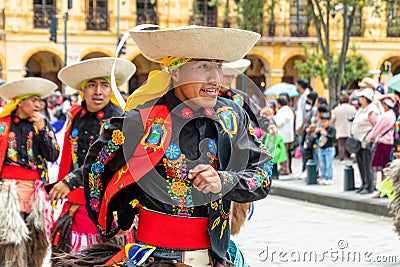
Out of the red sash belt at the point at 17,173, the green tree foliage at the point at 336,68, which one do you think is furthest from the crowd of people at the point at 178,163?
the green tree foliage at the point at 336,68

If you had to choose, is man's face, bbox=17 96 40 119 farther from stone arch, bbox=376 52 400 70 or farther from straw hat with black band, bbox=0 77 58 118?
stone arch, bbox=376 52 400 70

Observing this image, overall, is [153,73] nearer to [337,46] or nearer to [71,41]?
[71,41]

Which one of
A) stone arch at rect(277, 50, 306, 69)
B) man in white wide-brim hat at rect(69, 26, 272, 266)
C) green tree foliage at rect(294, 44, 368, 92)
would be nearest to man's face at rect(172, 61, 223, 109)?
man in white wide-brim hat at rect(69, 26, 272, 266)

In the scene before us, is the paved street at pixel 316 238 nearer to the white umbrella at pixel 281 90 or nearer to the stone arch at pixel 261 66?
the white umbrella at pixel 281 90

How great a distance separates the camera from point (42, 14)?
133ft

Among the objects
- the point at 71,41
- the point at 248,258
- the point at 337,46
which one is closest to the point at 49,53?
the point at 71,41

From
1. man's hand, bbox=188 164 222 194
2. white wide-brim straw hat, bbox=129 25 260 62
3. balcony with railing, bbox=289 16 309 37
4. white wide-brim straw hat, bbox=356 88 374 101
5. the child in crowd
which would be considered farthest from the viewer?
balcony with railing, bbox=289 16 309 37

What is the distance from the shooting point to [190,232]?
167 inches

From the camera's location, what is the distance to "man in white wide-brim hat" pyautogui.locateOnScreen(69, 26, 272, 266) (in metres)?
4.20

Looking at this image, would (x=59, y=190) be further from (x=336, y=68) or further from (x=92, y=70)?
(x=336, y=68)

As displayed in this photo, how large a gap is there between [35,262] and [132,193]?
3332 mm

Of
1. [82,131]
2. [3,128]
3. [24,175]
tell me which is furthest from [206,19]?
[82,131]

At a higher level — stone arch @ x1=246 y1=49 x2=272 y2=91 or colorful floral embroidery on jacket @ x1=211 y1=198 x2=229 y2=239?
colorful floral embroidery on jacket @ x1=211 y1=198 x2=229 y2=239

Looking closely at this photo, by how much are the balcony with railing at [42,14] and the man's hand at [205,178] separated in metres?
37.4
